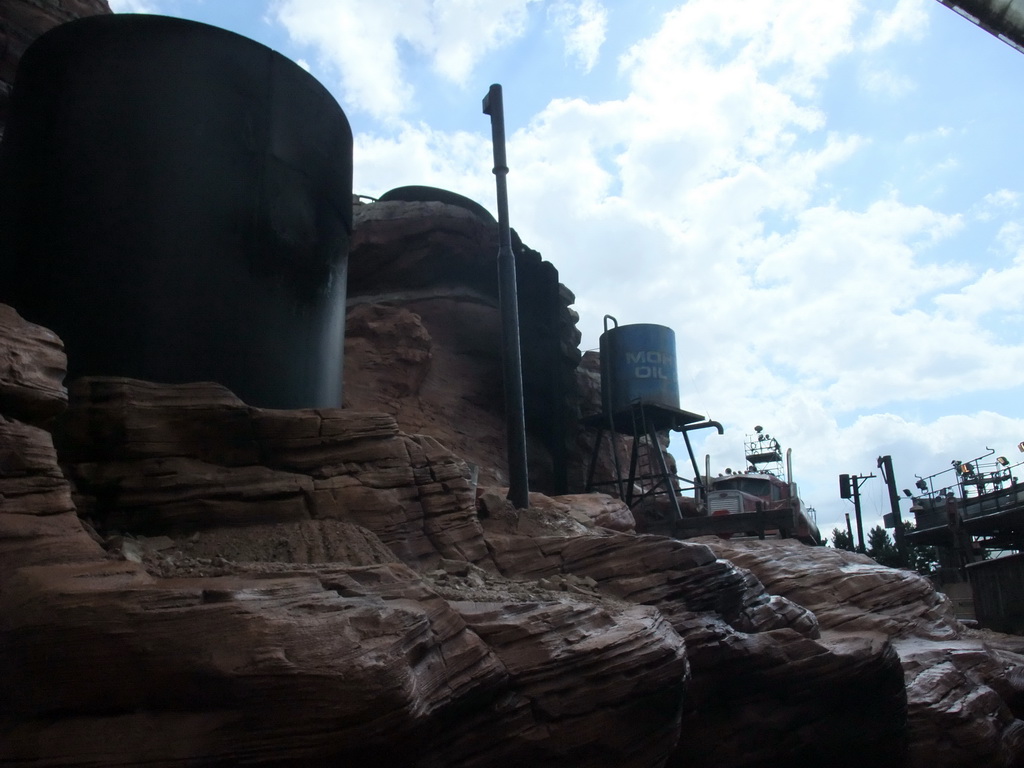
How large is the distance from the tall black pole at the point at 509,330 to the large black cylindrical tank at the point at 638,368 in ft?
33.9

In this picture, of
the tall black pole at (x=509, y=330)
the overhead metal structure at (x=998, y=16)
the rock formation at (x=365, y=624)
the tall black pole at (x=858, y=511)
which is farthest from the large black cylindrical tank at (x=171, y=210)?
the tall black pole at (x=858, y=511)

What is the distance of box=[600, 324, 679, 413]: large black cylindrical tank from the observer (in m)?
22.4

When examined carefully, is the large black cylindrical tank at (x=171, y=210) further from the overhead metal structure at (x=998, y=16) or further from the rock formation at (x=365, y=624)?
the overhead metal structure at (x=998, y=16)

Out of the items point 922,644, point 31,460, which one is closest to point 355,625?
point 31,460

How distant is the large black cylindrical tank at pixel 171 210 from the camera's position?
284 inches

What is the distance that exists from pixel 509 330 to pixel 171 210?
4868 millimetres

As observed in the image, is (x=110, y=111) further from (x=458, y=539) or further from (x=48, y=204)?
(x=458, y=539)

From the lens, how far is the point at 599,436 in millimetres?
21953

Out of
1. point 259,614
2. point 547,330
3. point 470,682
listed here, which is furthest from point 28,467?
point 547,330

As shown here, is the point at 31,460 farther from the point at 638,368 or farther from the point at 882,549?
the point at 882,549

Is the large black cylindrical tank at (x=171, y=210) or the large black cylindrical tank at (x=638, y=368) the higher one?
the large black cylindrical tank at (x=638, y=368)

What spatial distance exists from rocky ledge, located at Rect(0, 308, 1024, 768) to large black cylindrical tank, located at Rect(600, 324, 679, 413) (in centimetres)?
1198

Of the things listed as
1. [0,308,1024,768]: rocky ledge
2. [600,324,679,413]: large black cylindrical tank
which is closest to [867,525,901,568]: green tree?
[600,324,679,413]: large black cylindrical tank

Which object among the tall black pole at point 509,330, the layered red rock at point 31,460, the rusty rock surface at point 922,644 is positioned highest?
the tall black pole at point 509,330
